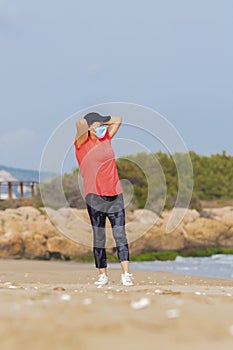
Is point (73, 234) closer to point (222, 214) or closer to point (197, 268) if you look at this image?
point (197, 268)

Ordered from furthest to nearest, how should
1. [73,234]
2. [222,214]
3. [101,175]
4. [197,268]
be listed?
1. [222,214]
2. [73,234]
3. [197,268]
4. [101,175]

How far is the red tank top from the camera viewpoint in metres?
8.20

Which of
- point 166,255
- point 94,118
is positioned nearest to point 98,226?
point 94,118

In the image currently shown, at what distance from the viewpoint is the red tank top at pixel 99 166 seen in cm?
820

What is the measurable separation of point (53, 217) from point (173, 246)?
18.2 feet

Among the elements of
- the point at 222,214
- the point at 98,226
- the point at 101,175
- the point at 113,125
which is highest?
the point at 222,214

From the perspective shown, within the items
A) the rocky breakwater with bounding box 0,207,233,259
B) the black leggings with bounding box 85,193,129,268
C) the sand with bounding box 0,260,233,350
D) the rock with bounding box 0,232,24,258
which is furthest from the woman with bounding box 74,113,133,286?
the rock with bounding box 0,232,24,258

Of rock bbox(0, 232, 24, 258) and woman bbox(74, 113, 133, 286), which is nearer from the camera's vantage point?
woman bbox(74, 113, 133, 286)

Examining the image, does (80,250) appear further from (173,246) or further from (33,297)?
(33,297)

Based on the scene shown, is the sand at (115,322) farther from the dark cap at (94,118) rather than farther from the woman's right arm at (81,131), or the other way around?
the dark cap at (94,118)

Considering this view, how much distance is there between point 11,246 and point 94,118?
17479 mm

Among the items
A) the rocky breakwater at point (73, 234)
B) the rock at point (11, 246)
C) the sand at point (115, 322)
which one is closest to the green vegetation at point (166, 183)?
the rocky breakwater at point (73, 234)

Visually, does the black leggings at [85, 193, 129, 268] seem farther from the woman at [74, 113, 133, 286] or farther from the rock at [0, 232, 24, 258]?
the rock at [0, 232, 24, 258]

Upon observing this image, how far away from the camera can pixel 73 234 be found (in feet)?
88.5
